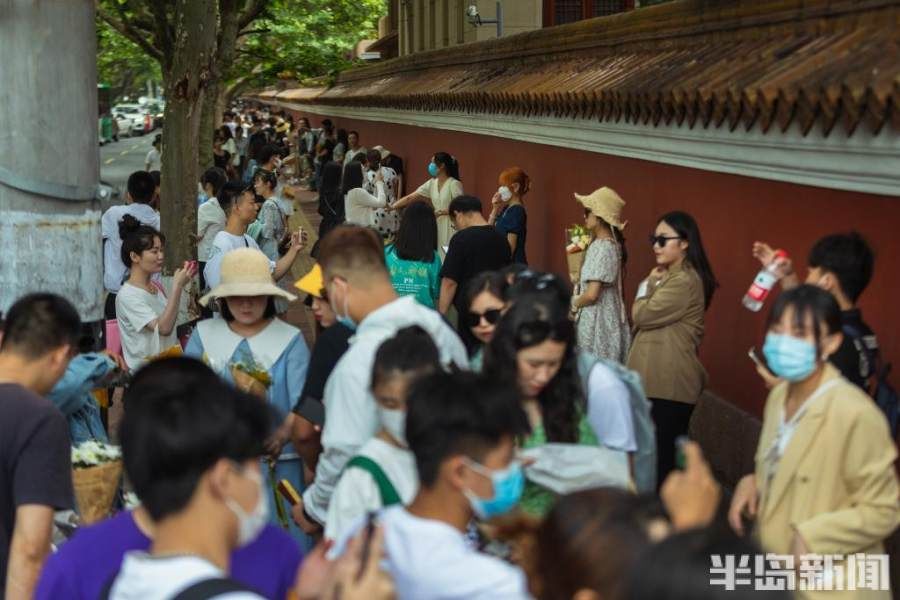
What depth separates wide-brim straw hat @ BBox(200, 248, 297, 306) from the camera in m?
5.88

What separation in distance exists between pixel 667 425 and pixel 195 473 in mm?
4322

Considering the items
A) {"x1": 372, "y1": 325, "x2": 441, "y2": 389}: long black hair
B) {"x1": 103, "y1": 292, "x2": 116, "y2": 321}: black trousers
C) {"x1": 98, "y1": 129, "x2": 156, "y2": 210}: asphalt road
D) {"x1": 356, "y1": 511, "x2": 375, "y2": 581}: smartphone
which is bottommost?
{"x1": 98, "y1": 129, "x2": 156, "y2": 210}: asphalt road

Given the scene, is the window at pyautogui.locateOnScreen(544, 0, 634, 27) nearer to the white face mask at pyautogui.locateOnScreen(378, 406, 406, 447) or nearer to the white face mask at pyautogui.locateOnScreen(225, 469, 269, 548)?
the white face mask at pyautogui.locateOnScreen(378, 406, 406, 447)

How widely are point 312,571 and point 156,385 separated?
1.84 ft

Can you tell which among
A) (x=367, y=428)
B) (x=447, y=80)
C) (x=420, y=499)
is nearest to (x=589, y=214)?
Result: (x=367, y=428)

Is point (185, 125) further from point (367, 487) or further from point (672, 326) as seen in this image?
point (367, 487)

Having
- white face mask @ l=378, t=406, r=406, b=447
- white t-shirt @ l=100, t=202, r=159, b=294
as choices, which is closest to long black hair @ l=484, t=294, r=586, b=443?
white face mask @ l=378, t=406, r=406, b=447

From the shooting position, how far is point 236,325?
5.99 metres

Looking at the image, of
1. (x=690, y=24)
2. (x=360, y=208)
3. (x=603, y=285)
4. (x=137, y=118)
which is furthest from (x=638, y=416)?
(x=137, y=118)

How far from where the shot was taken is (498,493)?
3.25m

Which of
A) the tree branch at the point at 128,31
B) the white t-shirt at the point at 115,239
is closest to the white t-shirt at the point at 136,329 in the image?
the white t-shirt at the point at 115,239

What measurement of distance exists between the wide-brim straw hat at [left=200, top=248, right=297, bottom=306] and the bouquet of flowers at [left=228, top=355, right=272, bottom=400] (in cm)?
28

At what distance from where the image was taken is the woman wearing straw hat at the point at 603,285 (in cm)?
784

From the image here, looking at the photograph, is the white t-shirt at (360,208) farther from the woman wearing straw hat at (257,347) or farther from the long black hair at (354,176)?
the woman wearing straw hat at (257,347)
